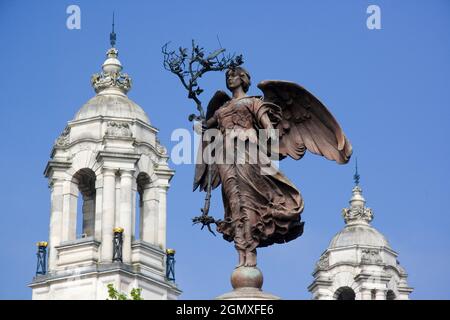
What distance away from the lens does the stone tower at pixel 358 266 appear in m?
78.9

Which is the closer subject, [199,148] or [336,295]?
[199,148]

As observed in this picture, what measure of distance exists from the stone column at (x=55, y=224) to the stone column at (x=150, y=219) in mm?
3577

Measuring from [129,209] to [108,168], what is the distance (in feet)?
6.52

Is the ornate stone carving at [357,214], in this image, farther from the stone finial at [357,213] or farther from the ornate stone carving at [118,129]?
the ornate stone carving at [118,129]

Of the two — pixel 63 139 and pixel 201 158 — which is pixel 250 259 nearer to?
pixel 201 158

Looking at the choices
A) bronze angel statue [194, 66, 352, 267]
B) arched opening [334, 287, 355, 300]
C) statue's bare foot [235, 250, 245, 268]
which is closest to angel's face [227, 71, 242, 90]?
bronze angel statue [194, 66, 352, 267]

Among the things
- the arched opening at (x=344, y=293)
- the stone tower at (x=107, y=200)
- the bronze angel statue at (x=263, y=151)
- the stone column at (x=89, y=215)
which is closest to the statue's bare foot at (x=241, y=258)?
the bronze angel statue at (x=263, y=151)

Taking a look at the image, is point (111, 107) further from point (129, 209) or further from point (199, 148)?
point (199, 148)

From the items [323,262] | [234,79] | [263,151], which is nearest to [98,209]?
[323,262]

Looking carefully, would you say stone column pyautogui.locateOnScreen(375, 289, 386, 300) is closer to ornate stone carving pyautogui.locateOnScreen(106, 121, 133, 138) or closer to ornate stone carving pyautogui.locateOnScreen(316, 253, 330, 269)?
ornate stone carving pyautogui.locateOnScreen(316, 253, 330, 269)

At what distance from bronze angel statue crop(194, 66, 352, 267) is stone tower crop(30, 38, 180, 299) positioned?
4921 cm

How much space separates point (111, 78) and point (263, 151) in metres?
56.8

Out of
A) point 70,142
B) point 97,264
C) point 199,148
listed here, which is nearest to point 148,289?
point 97,264
